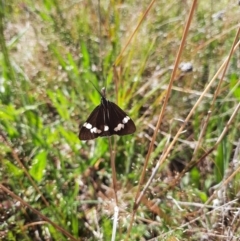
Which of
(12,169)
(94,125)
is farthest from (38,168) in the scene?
(94,125)

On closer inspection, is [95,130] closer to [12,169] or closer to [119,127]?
[119,127]

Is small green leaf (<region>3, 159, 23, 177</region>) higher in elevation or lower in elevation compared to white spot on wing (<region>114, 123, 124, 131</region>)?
lower

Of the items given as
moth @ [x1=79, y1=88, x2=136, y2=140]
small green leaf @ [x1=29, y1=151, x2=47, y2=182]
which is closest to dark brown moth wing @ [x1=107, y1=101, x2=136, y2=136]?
moth @ [x1=79, y1=88, x2=136, y2=140]

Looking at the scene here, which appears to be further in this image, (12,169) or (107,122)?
(12,169)

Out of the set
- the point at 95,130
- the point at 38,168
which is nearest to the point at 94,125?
the point at 95,130

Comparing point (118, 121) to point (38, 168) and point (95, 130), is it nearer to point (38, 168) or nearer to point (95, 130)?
point (95, 130)

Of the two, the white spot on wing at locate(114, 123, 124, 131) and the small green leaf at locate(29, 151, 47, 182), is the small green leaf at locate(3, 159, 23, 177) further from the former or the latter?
the white spot on wing at locate(114, 123, 124, 131)

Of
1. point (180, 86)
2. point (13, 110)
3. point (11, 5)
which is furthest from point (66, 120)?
point (11, 5)

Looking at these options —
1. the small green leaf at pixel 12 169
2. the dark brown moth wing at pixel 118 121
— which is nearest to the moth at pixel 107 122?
the dark brown moth wing at pixel 118 121

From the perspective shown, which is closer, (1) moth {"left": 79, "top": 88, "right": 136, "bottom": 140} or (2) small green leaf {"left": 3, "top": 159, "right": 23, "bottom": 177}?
(1) moth {"left": 79, "top": 88, "right": 136, "bottom": 140}
